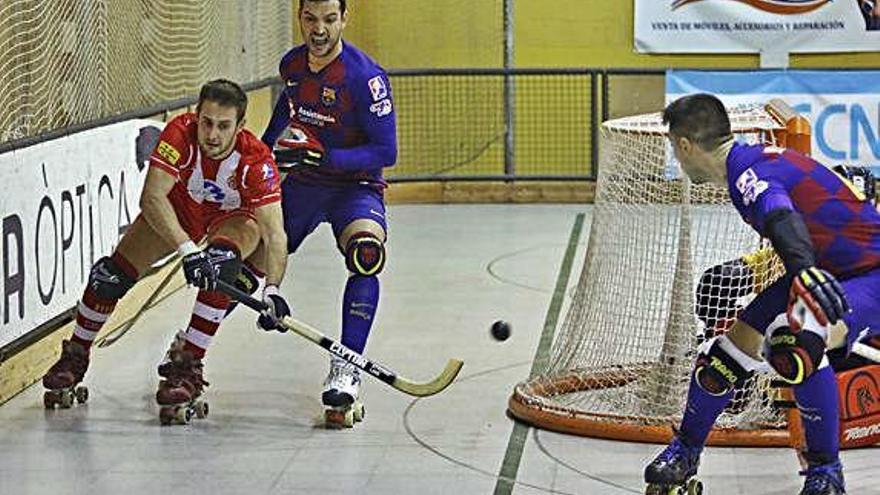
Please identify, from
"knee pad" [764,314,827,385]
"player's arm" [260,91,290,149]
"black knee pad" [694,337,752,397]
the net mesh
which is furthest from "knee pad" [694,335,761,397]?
the net mesh

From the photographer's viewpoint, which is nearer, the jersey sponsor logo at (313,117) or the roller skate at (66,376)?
the roller skate at (66,376)

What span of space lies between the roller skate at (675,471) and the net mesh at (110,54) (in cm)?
305

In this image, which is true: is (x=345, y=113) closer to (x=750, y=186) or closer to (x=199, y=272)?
(x=199, y=272)

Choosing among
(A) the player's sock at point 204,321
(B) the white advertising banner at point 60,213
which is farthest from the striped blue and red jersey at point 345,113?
(B) the white advertising banner at point 60,213

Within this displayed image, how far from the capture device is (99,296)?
584 centimetres

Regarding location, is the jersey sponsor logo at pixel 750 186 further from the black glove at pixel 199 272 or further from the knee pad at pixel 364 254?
the black glove at pixel 199 272

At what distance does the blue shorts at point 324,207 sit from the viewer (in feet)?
19.2

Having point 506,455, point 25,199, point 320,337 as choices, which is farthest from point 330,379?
point 25,199

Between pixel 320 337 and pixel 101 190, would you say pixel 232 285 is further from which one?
pixel 101 190

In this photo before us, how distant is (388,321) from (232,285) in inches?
78.3

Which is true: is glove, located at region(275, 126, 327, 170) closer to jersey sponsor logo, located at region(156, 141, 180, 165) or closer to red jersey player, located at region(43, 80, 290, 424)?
red jersey player, located at region(43, 80, 290, 424)

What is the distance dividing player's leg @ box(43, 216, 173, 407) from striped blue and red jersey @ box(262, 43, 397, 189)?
576mm

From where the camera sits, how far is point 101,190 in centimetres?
703

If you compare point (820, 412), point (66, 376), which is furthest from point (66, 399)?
point (820, 412)
